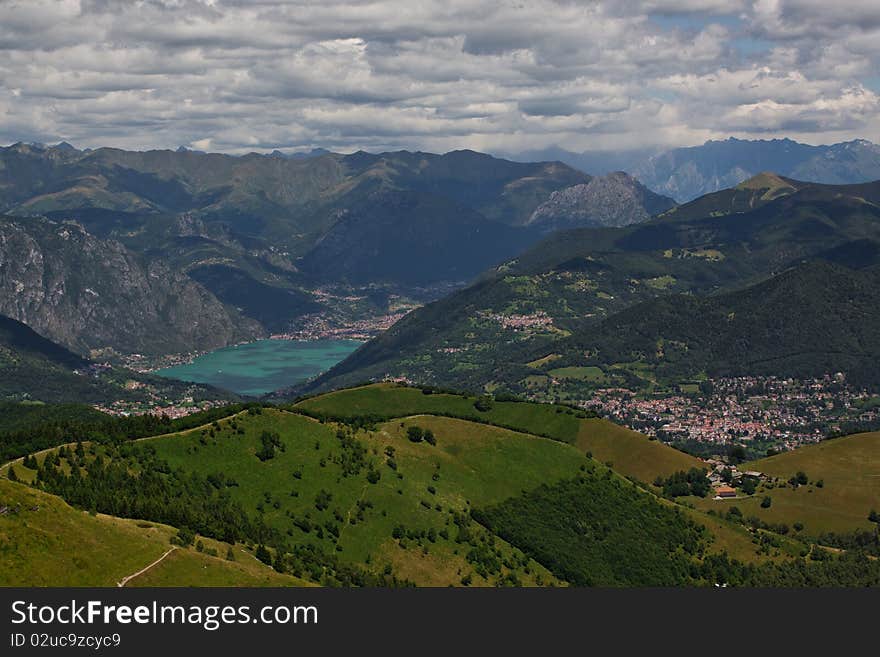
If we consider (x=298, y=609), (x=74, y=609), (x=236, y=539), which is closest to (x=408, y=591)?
(x=298, y=609)

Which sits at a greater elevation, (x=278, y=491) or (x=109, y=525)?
(x=109, y=525)

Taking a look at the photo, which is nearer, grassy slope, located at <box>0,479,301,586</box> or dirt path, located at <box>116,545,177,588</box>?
dirt path, located at <box>116,545,177,588</box>

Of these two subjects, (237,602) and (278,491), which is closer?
(237,602)

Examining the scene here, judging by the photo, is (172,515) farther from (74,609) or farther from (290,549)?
(74,609)

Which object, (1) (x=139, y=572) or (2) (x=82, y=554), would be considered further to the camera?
(2) (x=82, y=554)

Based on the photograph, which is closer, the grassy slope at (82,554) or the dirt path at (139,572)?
the dirt path at (139,572)

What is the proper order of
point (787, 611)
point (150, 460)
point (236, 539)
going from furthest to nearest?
point (150, 460) < point (236, 539) < point (787, 611)

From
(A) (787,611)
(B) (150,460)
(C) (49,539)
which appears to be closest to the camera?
(A) (787,611)

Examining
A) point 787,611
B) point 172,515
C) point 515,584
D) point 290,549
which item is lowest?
point 515,584
